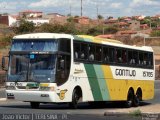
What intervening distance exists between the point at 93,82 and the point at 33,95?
10.8ft

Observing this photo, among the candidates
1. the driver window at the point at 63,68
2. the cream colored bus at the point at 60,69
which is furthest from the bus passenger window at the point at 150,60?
the driver window at the point at 63,68

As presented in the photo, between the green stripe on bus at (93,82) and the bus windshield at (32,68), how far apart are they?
6.79 feet

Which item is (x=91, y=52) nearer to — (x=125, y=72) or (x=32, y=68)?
(x=32, y=68)

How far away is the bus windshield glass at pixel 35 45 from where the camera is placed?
22.2m

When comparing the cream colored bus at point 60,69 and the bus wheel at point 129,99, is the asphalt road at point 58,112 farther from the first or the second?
the bus wheel at point 129,99

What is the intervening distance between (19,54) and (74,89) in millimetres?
2688

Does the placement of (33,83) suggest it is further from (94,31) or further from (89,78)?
(94,31)

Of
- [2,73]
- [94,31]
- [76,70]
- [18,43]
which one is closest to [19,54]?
[18,43]

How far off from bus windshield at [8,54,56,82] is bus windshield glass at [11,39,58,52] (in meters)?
0.29

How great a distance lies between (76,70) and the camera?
22828mm

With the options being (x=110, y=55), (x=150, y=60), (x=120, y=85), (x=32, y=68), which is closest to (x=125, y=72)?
(x=120, y=85)

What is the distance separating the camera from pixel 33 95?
22.0m

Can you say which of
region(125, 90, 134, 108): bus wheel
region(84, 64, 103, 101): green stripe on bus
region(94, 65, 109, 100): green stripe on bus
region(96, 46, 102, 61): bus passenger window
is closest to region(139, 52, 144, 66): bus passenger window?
region(125, 90, 134, 108): bus wheel

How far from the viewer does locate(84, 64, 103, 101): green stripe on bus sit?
2367cm
